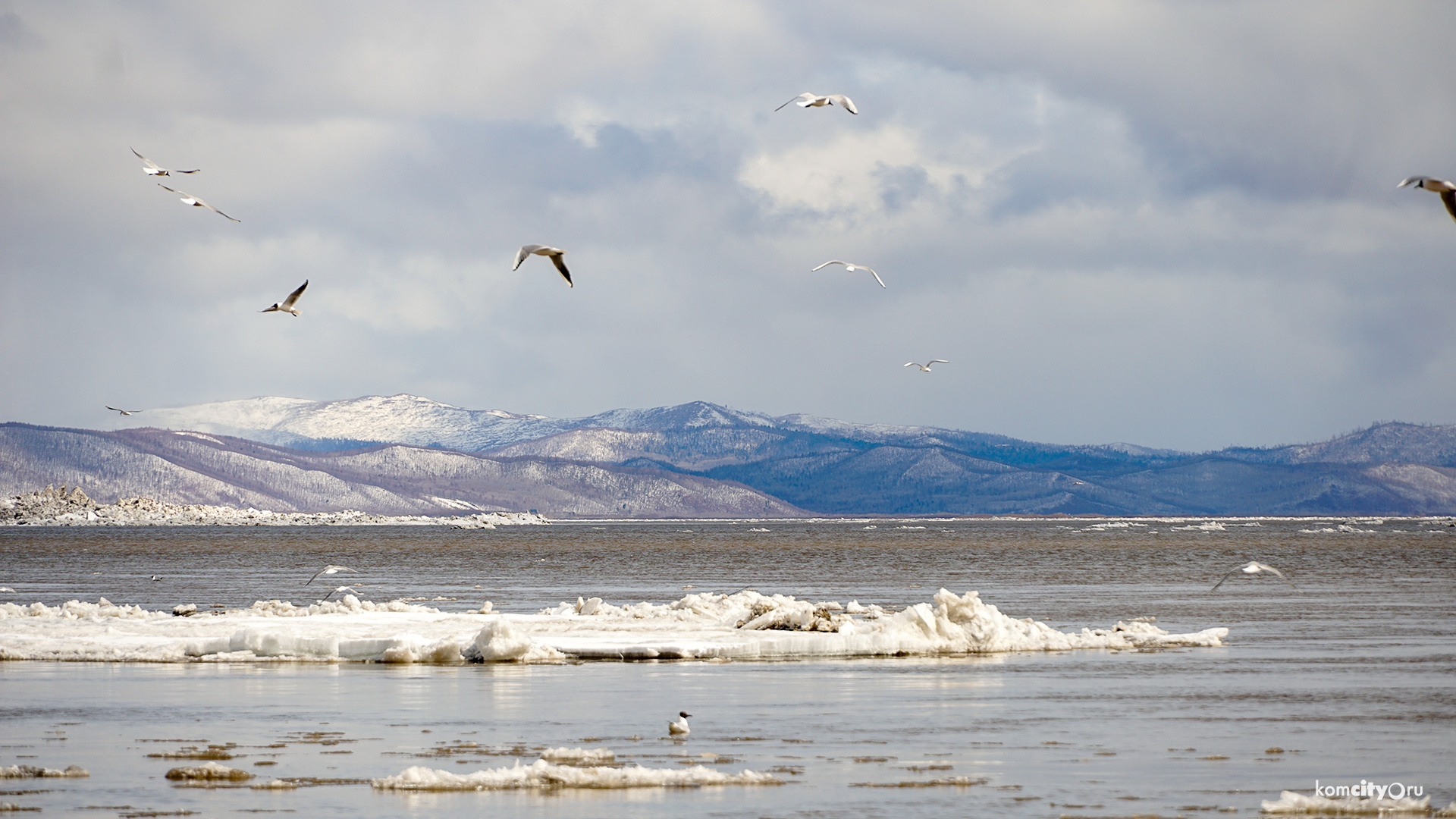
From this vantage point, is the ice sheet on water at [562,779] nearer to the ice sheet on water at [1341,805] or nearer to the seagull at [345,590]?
the ice sheet on water at [1341,805]

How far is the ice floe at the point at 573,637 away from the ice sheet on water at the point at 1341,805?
14822 millimetres

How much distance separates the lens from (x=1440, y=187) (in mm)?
17672

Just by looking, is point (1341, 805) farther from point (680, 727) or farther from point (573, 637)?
point (573, 637)

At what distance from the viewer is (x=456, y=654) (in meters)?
27.9

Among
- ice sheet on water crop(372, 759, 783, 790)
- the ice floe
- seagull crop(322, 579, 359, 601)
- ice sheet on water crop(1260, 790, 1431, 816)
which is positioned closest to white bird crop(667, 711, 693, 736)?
ice sheet on water crop(372, 759, 783, 790)

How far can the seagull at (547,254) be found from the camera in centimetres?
2044

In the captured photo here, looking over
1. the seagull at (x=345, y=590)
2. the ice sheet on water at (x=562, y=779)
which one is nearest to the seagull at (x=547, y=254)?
the ice sheet on water at (x=562, y=779)

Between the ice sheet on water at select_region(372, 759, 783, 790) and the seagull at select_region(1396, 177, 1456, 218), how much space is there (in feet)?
32.5

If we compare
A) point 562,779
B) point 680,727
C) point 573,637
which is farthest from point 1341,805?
point 573,637

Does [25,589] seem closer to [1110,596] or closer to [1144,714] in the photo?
[1110,596]

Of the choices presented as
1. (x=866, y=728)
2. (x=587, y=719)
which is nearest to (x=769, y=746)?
(x=866, y=728)

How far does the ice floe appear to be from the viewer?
93.5 feet

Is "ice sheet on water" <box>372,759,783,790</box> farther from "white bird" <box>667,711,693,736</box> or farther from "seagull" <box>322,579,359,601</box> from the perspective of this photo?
"seagull" <box>322,579,359,601</box>

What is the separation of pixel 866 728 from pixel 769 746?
1796 millimetres
